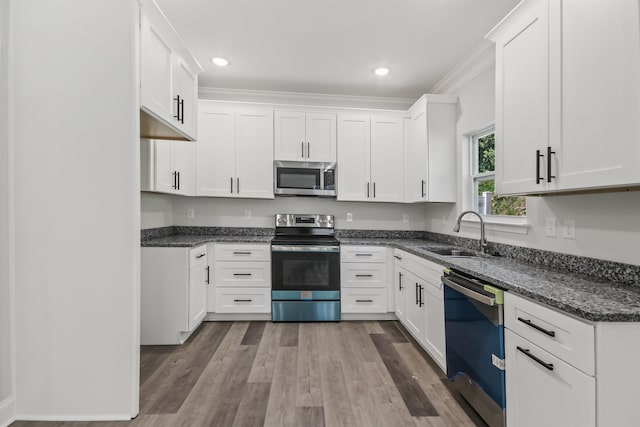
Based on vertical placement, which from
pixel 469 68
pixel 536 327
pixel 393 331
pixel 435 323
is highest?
pixel 469 68

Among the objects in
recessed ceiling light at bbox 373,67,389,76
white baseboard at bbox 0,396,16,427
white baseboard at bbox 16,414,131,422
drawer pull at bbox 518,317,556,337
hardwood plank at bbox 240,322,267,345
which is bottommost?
hardwood plank at bbox 240,322,267,345

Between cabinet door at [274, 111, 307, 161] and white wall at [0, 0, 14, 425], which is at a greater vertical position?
cabinet door at [274, 111, 307, 161]

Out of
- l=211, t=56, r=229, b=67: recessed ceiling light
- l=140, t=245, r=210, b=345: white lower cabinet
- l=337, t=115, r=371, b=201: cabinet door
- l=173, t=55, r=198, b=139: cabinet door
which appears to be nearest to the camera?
l=173, t=55, r=198, b=139: cabinet door

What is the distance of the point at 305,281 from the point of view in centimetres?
334

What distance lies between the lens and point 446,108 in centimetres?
328

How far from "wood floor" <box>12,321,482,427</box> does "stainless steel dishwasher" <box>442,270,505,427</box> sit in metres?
0.19

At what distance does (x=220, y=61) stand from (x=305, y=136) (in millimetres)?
1184

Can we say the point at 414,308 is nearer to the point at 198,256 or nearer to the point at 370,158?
the point at 370,158

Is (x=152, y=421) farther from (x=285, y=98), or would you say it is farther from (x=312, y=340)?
(x=285, y=98)

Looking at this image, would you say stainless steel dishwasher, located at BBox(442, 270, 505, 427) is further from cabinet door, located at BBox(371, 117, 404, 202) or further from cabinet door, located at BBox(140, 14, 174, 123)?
cabinet door, located at BBox(140, 14, 174, 123)

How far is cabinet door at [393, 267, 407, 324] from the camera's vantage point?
122 inches

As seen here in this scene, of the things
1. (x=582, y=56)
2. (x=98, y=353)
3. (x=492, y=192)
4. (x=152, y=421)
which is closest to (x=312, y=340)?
(x=152, y=421)

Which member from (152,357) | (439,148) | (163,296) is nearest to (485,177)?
(439,148)

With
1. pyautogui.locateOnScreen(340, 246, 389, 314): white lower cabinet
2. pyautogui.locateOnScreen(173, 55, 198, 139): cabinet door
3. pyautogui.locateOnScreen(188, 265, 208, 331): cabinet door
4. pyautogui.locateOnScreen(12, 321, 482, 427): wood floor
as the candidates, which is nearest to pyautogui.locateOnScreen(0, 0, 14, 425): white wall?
pyautogui.locateOnScreen(12, 321, 482, 427): wood floor
